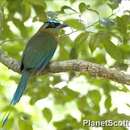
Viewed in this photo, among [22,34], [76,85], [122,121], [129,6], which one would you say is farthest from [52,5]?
[122,121]

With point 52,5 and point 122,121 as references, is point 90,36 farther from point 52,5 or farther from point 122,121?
point 52,5

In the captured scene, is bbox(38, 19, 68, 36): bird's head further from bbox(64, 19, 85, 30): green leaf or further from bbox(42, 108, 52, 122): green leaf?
bbox(42, 108, 52, 122): green leaf

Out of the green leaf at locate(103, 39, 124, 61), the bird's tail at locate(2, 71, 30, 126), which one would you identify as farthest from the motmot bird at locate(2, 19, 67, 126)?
the green leaf at locate(103, 39, 124, 61)

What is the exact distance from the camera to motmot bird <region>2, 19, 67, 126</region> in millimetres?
3137

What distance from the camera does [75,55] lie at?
3463 millimetres

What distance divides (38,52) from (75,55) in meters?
0.27

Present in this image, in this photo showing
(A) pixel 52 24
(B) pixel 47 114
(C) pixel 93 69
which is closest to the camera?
(C) pixel 93 69

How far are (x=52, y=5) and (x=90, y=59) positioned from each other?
1.04m

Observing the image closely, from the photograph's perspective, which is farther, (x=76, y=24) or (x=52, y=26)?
(x=52, y=26)

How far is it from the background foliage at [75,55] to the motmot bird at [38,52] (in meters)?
0.09

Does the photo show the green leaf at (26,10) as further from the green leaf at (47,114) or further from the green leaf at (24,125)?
the green leaf at (24,125)

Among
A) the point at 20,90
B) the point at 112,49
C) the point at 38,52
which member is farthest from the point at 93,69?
the point at 38,52

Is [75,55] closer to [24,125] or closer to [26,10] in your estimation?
[26,10]

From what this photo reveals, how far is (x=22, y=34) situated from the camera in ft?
12.5
